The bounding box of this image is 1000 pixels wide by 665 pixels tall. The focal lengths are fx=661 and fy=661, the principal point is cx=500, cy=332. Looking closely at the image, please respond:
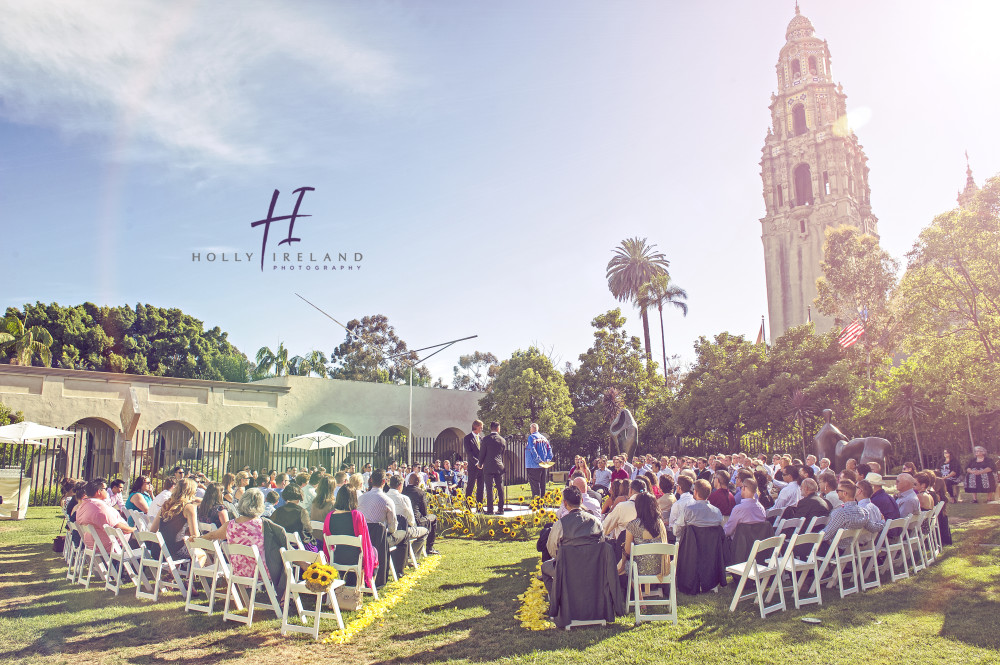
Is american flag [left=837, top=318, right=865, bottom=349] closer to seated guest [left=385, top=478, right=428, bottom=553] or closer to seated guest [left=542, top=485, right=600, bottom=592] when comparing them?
seated guest [left=385, top=478, right=428, bottom=553]

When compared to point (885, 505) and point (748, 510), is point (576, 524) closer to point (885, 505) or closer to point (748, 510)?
point (748, 510)

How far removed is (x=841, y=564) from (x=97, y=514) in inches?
363

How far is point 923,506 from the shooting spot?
9.75 m

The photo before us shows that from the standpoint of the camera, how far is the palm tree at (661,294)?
44906 millimetres

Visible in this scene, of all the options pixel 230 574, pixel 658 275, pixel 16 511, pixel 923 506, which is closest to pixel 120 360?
pixel 16 511

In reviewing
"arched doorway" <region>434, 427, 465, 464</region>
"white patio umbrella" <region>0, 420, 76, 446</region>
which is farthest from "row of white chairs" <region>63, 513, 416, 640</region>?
"arched doorway" <region>434, 427, 465, 464</region>

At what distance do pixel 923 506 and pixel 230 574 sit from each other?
31.2 feet

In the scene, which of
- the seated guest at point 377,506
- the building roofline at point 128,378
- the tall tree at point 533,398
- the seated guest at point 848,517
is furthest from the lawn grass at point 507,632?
the tall tree at point 533,398

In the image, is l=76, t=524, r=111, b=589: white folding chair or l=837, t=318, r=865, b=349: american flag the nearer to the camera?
l=76, t=524, r=111, b=589: white folding chair

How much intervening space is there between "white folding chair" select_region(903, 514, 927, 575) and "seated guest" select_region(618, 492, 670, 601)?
3515 mm

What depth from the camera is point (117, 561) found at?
9.01 metres

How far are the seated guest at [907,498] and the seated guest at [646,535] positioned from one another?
4.07 m

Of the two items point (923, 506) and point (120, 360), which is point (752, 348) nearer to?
point (923, 506)

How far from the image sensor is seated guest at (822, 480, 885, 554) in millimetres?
7641
